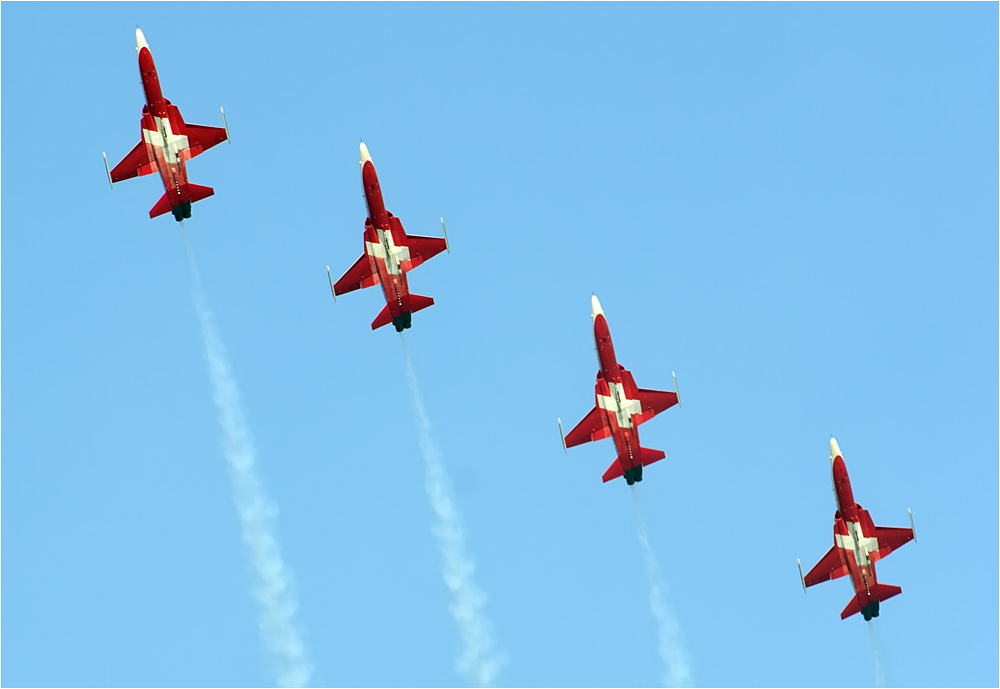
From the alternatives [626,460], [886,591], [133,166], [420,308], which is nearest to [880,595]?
[886,591]

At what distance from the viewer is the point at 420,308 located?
12581 centimetres

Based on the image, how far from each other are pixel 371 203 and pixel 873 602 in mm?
38639

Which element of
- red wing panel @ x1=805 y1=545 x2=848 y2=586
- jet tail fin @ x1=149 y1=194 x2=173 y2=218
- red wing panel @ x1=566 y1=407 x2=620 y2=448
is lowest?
red wing panel @ x1=805 y1=545 x2=848 y2=586

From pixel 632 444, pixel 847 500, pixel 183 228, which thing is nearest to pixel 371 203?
pixel 183 228

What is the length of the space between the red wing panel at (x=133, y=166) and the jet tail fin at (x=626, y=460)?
109 ft

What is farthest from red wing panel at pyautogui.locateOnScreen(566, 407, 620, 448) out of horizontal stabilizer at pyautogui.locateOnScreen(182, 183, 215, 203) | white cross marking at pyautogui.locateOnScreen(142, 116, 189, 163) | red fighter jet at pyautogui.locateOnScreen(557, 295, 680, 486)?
white cross marking at pyautogui.locateOnScreen(142, 116, 189, 163)

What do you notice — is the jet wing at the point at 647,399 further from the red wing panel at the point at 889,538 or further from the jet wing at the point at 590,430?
the red wing panel at the point at 889,538

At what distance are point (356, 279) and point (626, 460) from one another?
19.8 metres

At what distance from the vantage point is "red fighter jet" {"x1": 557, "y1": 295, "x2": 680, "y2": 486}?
126562 mm

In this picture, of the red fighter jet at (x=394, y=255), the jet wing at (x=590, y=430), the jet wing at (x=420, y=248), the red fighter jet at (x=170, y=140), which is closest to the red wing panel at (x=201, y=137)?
the red fighter jet at (x=170, y=140)

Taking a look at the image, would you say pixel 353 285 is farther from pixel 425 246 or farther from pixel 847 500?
pixel 847 500

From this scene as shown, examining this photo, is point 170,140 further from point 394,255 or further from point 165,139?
point 394,255

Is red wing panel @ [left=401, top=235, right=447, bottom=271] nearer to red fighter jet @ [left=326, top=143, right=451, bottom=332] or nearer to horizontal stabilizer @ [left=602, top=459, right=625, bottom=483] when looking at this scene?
red fighter jet @ [left=326, top=143, right=451, bottom=332]

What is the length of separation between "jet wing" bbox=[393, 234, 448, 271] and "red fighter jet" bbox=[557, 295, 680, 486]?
9850 mm
